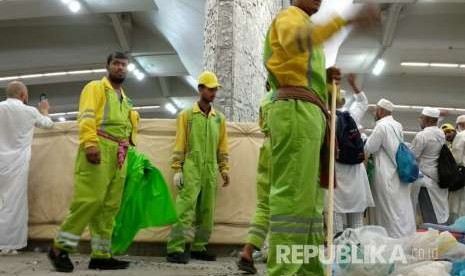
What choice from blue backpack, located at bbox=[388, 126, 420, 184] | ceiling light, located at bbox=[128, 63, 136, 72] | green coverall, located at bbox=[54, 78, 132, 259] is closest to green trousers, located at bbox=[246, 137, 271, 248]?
green coverall, located at bbox=[54, 78, 132, 259]

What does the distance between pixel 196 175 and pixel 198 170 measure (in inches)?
2.1

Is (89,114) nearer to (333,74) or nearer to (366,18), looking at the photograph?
(333,74)

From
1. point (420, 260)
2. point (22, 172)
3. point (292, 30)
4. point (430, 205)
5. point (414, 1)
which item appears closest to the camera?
point (292, 30)

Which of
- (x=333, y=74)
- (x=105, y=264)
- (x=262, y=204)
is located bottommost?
(x=105, y=264)

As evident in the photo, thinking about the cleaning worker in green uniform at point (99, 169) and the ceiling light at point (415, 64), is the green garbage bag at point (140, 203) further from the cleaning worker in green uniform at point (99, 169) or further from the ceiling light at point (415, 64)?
the ceiling light at point (415, 64)

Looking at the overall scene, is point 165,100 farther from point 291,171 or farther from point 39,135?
point 291,171

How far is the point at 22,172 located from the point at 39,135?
0.46 m

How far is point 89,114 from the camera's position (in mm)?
3705

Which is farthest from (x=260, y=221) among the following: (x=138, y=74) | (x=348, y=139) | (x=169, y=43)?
(x=138, y=74)

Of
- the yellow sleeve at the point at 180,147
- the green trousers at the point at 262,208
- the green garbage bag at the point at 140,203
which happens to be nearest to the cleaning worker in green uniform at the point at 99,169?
the green garbage bag at the point at 140,203

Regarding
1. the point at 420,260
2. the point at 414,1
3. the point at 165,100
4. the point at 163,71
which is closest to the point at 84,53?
the point at 163,71

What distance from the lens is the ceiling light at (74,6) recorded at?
1022 centimetres

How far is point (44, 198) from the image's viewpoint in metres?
5.00

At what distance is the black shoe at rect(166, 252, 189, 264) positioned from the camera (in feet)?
14.0
